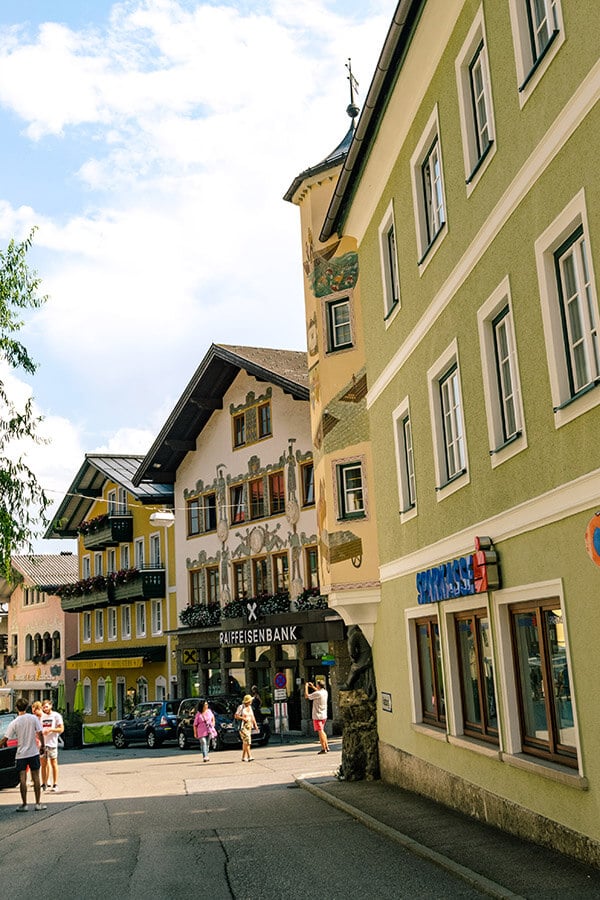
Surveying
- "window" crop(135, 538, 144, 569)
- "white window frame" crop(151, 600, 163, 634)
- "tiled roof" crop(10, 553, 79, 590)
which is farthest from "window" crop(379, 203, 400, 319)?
"tiled roof" crop(10, 553, 79, 590)

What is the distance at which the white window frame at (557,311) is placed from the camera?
8.84 m

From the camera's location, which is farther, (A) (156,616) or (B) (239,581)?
(A) (156,616)

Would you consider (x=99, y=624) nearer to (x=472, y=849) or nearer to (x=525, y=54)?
(x=472, y=849)

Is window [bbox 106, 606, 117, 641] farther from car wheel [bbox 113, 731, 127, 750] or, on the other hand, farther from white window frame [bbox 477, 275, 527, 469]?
white window frame [bbox 477, 275, 527, 469]

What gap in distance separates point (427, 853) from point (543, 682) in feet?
6.85

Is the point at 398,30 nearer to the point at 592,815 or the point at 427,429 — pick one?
the point at 427,429

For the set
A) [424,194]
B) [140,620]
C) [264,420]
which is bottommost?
[140,620]

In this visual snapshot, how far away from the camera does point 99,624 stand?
170ft

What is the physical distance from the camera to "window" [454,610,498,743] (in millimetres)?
12102

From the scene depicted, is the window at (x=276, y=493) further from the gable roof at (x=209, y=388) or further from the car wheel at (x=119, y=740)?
the car wheel at (x=119, y=740)

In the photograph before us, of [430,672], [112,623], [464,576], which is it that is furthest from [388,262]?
[112,623]

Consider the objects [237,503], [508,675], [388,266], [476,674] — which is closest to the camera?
[508,675]

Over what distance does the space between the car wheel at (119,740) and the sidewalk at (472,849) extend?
68.9 feet

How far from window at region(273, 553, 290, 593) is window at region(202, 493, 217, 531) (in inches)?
198
